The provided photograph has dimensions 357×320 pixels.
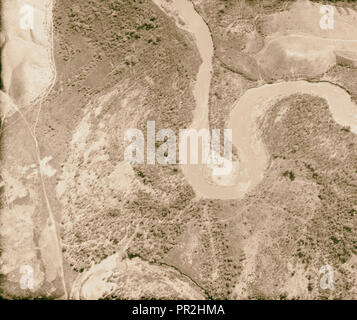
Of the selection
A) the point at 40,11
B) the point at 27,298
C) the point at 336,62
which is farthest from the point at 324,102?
the point at 27,298

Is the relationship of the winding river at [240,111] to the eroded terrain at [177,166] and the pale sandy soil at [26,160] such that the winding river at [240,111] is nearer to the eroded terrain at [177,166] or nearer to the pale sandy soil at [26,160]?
the eroded terrain at [177,166]

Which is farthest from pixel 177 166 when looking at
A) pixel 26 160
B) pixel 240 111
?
pixel 26 160

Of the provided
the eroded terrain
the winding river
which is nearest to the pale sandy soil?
the eroded terrain

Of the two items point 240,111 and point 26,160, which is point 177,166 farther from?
point 26,160

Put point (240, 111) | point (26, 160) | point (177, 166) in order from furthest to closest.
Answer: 1. point (240, 111)
2. point (177, 166)
3. point (26, 160)

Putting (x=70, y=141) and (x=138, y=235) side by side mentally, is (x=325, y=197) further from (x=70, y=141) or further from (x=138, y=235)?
(x=70, y=141)

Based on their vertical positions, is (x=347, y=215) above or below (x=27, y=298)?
above

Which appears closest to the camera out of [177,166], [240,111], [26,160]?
[26,160]

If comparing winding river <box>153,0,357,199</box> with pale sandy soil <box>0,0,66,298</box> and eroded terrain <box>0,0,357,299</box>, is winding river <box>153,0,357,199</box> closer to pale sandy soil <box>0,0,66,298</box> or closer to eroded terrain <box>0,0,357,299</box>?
eroded terrain <box>0,0,357,299</box>
